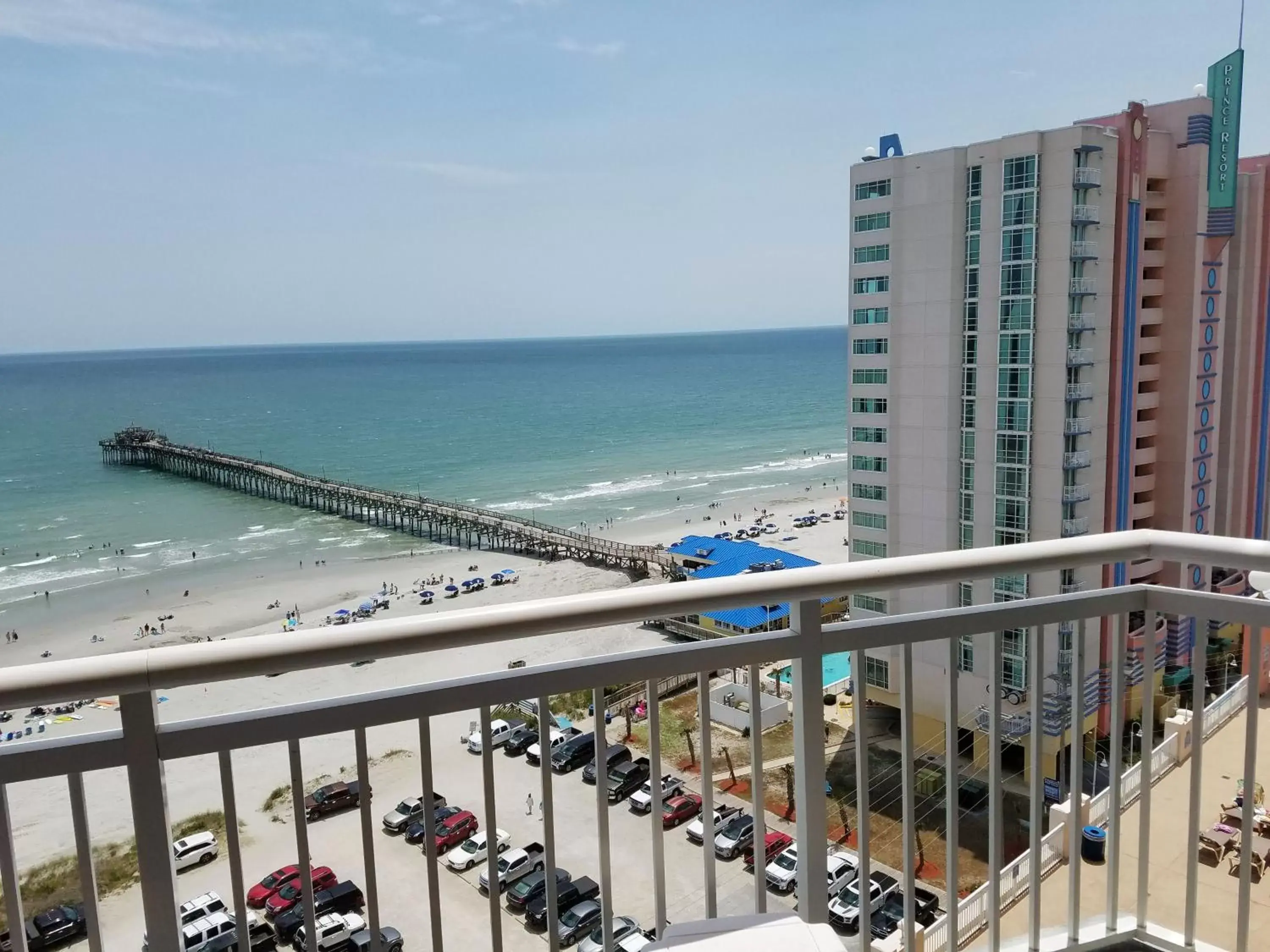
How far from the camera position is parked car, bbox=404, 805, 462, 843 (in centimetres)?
139

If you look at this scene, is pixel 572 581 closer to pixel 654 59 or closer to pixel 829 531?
pixel 829 531

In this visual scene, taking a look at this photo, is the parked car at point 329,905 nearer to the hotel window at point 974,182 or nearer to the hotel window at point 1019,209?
the hotel window at point 1019,209

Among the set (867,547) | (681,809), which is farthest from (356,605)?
(681,809)

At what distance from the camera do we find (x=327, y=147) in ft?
292

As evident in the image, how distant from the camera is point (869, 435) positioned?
16.0 metres

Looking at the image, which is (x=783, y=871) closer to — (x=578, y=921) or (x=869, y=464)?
(x=578, y=921)

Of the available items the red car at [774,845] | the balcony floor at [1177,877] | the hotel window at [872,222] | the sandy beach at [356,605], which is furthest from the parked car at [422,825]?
the hotel window at [872,222]

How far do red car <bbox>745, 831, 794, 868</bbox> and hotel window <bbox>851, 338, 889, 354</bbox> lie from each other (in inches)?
529

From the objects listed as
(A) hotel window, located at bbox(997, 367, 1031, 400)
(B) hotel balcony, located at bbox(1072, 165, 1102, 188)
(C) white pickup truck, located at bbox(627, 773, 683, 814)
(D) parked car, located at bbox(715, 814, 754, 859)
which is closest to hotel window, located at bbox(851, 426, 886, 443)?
(A) hotel window, located at bbox(997, 367, 1031, 400)

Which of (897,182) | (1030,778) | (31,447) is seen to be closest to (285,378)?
(31,447)

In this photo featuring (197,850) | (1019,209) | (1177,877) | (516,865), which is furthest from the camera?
(1019,209)

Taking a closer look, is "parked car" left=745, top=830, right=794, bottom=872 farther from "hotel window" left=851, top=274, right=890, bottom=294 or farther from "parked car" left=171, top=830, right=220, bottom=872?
"hotel window" left=851, top=274, right=890, bottom=294

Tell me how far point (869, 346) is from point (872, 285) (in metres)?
1.06

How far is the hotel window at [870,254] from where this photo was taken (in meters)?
15.5
